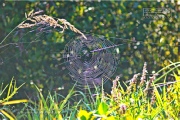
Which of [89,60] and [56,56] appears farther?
[56,56]

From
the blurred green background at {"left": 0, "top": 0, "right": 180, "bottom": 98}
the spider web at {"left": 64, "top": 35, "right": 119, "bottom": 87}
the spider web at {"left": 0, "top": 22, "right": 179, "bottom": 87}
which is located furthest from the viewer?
the blurred green background at {"left": 0, "top": 0, "right": 180, "bottom": 98}

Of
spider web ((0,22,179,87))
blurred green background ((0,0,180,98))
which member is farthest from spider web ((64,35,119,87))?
blurred green background ((0,0,180,98))

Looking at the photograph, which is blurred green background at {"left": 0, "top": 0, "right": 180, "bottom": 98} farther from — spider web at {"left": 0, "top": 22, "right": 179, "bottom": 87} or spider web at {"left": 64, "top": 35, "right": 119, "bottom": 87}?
spider web at {"left": 64, "top": 35, "right": 119, "bottom": 87}

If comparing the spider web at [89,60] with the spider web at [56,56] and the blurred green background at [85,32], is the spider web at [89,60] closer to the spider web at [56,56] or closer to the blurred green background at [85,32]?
the spider web at [56,56]

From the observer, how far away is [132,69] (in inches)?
188

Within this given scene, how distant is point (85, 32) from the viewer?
4535mm

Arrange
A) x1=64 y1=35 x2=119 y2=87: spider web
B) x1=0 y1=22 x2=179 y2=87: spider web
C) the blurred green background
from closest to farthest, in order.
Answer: x1=64 y1=35 x2=119 y2=87: spider web
x1=0 y1=22 x2=179 y2=87: spider web
the blurred green background

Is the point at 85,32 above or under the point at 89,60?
above

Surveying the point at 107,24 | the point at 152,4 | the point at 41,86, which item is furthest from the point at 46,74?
the point at 152,4

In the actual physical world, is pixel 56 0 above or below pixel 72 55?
above

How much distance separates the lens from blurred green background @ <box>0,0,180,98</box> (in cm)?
452

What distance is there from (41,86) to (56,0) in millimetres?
772

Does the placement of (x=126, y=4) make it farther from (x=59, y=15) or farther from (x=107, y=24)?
(x=59, y=15)

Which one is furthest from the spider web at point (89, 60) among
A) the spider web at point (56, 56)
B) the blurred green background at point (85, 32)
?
the blurred green background at point (85, 32)
